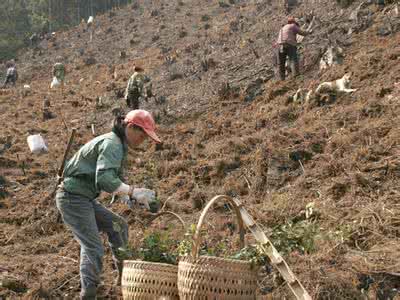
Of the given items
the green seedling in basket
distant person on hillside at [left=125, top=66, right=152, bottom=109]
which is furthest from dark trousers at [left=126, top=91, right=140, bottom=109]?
the green seedling in basket

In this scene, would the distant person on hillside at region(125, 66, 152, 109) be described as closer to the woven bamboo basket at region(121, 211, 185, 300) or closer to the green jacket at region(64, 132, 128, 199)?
the green jacket at region(64, 132, 128, 199)

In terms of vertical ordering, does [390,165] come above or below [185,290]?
below

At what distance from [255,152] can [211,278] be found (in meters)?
6.22

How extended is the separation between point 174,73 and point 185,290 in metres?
14.2

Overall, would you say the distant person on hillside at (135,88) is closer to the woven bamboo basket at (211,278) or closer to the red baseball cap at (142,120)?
the red baseball cap at (142,120)

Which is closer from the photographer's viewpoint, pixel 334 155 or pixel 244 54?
pixel 334 155

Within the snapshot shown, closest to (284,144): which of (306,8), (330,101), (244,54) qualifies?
(330,101)

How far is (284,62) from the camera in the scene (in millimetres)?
13500

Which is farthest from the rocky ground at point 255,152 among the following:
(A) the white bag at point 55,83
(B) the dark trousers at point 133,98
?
(B) the dark trousers at point 133,98

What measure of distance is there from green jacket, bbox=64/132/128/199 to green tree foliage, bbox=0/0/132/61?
3378 centimetres

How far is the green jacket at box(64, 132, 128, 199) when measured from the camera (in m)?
4.56

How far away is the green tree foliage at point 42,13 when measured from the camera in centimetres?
3984

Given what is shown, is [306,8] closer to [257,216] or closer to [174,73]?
[174,73]

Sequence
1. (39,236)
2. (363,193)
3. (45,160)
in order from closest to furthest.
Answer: (363,193) < (39,236) < (45,160)
